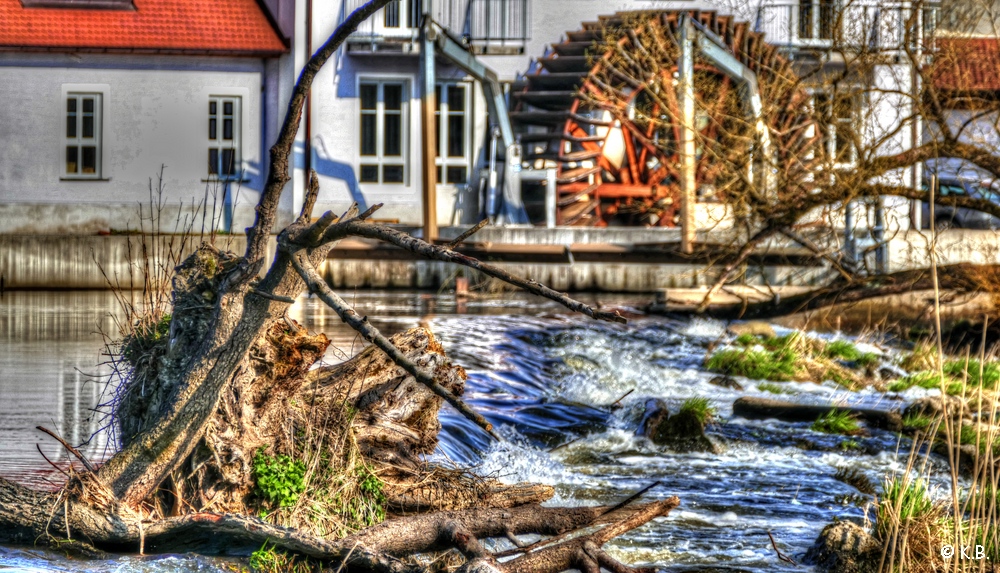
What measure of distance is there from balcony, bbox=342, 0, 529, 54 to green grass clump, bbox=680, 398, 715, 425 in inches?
555

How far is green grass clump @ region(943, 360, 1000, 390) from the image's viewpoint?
34.4 feet

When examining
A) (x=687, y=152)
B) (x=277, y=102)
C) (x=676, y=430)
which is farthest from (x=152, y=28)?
(x=676, y=430)

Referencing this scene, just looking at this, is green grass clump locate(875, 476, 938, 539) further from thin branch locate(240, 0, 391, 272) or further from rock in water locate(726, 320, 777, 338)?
rock in water locate(726, 320, 777, 338)

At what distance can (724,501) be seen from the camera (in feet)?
23.2

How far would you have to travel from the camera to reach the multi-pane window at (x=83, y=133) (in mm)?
22969

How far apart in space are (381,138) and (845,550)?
1833cm

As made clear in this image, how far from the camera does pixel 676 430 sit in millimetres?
8773

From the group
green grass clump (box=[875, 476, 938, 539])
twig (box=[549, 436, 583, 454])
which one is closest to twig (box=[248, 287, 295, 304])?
green grass clump (box=[875, 476, 938, 539])

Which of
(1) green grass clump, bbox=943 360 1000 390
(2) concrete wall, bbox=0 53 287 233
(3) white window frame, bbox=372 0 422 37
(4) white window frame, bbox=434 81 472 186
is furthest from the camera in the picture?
(4) white window frame, bbox=434 81 472 186

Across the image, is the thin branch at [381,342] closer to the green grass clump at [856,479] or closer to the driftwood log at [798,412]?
the green grass clump at [856,479]

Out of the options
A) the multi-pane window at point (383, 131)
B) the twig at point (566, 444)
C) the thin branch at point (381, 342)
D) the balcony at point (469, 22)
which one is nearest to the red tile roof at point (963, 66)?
the twig at point (566, 444)

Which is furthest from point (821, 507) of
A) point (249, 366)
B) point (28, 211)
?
point (28, 211)

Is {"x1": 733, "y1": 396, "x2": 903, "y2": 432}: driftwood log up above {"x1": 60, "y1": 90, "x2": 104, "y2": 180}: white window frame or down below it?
below

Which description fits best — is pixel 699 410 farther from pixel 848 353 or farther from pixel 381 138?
pixel 381 138
